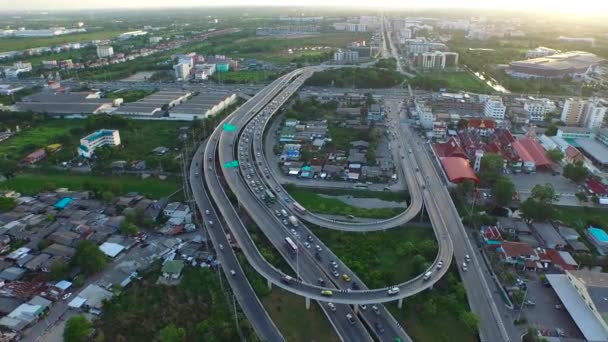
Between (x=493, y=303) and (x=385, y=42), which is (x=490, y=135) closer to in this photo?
(x=493, y=303)

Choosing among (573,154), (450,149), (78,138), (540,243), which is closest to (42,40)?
(78,138)

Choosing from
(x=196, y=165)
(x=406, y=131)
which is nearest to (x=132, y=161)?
(x=196, y=165)

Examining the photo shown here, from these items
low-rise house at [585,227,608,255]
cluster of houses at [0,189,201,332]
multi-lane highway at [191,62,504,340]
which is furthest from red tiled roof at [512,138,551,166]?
cluster of houses at [0,189,201,332]

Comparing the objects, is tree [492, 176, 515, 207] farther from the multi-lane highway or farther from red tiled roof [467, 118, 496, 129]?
red tiled roof [467, 118, 496, 129]

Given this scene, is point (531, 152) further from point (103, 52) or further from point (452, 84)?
point (103, 52)

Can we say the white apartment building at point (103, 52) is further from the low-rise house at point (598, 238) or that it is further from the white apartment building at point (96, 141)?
the low-rise house at point (598, 238)
